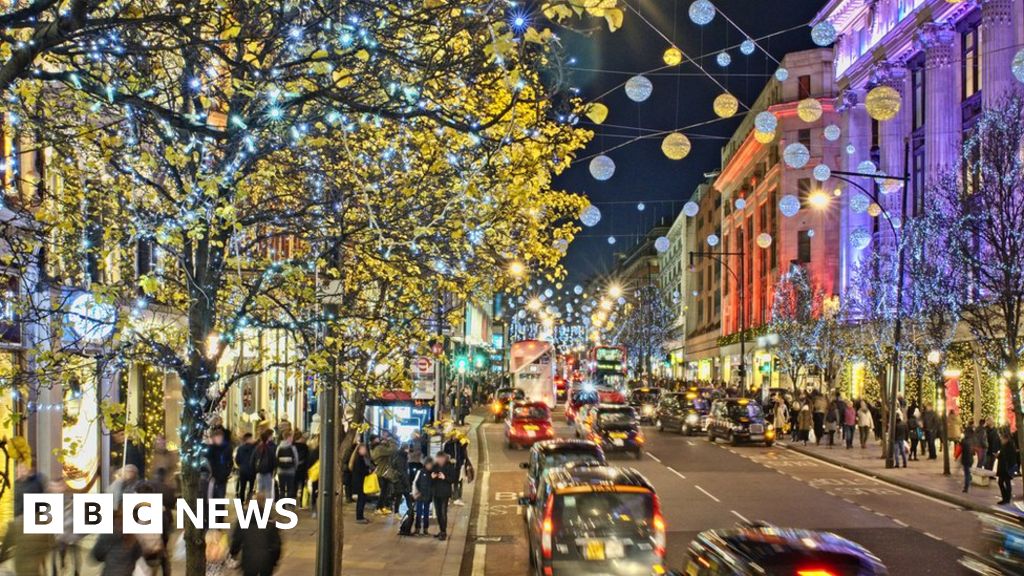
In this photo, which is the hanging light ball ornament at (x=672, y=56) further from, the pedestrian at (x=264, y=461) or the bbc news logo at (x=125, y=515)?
the pedestrian at (x=264, y=461)

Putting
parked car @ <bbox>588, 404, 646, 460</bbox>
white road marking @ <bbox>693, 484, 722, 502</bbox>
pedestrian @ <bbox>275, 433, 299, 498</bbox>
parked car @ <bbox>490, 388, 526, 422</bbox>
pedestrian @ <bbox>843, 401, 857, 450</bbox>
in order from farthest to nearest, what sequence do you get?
parked car @ <bbox>490, 388, 526, 422</bbox>
pedestrian @ <bbox>843, 401, 857, 450</bbox>
parked car @ <bbox>588, 404, 646, 460</bbox>
white road marking @ <bbox>693, 484, 722, 502</bbox>
pedestrian @ <bbox>275, 433, 299, 498</bbox>

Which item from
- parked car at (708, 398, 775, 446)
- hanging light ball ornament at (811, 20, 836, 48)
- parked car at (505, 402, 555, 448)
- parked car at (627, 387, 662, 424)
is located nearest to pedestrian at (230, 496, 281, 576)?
hanging light ball ornament at (811, 20, 836, 48)

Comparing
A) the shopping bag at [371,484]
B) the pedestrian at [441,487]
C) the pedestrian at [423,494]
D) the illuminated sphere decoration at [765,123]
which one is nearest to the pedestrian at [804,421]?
the illuminated sphere decoration at [765,123]

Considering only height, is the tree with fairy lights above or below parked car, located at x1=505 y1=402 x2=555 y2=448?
above

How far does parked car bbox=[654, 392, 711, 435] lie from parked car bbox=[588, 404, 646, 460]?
9642 mm

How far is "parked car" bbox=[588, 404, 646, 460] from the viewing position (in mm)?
31703

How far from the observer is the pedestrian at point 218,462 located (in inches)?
700

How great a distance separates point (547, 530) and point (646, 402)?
41.5 meters

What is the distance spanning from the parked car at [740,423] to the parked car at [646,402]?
12.2 m

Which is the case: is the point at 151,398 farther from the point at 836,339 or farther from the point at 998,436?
the point at 836,339

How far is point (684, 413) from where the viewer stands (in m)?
43.1

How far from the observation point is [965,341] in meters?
34.7

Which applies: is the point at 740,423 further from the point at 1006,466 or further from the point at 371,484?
the point at 371,484

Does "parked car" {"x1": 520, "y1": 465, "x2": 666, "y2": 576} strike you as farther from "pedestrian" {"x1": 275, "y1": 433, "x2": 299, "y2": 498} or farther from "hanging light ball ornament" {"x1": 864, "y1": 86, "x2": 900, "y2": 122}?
"hanging light ball ornament" {"x1": 864, "y1": 86, "x2": 900, "y2": 122}
